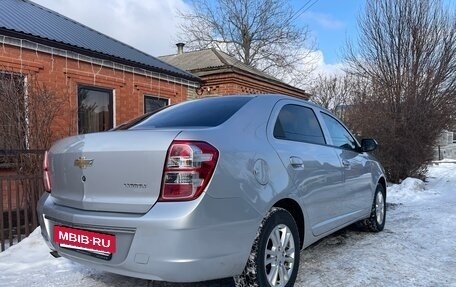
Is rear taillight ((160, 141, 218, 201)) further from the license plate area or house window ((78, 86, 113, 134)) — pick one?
house window ((78, 86, 113, 134))

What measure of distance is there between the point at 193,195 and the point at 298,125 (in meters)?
1.66

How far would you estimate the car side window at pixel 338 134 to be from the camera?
15.1 feet

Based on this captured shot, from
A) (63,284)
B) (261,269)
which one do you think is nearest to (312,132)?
(261,269)

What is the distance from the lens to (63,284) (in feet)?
11.8

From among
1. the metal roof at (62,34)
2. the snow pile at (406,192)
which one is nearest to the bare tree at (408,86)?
the snow pile at (406,192)

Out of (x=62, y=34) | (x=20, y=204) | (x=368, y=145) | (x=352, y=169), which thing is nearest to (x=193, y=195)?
(x=352, y=169)

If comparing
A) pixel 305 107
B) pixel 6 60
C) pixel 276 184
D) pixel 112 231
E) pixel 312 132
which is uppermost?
pixel 6 60

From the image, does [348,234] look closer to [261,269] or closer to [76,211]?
[261,269]

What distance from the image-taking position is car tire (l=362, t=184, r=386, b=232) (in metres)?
5.43

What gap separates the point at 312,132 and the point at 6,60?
5.61 metres

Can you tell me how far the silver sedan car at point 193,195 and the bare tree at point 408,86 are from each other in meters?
8.79

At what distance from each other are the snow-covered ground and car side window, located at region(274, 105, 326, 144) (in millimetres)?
1235

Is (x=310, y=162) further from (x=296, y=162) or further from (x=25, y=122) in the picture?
(x=25, y=122)

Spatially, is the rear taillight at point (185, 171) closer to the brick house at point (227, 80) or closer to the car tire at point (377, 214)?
the car tire at point (377, 214)
